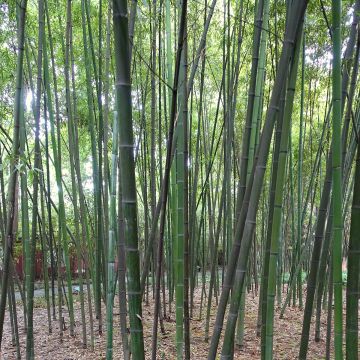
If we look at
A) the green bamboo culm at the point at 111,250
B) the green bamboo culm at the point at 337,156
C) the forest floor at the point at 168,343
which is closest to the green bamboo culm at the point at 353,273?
the green bamboo culm at the point at 337,156

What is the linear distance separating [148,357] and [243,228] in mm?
2015

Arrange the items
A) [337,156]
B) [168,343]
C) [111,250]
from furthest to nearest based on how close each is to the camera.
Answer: [168,343], [111,250], [337,156]

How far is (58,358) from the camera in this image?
121 inches

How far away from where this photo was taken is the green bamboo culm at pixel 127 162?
905mm

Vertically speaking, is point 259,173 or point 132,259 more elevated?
point 259,173

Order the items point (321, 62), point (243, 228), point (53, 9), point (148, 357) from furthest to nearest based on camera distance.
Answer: point (321, 62) → point (53, 9) → point (148, 357) → point (243, 228)

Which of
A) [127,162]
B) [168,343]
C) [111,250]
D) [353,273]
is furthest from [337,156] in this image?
[168,343]

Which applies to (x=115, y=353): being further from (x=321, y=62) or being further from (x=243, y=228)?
(x=321, y=62)

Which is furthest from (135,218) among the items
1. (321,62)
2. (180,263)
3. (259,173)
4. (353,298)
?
(321,62)

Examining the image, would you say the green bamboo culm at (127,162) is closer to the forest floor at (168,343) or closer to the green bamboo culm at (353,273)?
the green bamboo culm at (353,273)

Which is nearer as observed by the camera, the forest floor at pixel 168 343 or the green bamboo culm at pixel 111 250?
the green bamboo culm at pixel 111 250

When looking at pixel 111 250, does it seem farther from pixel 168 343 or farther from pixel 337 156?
pixel 168 343

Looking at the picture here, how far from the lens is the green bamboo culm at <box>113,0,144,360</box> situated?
35.6 inches

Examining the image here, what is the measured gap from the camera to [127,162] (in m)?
0.95
